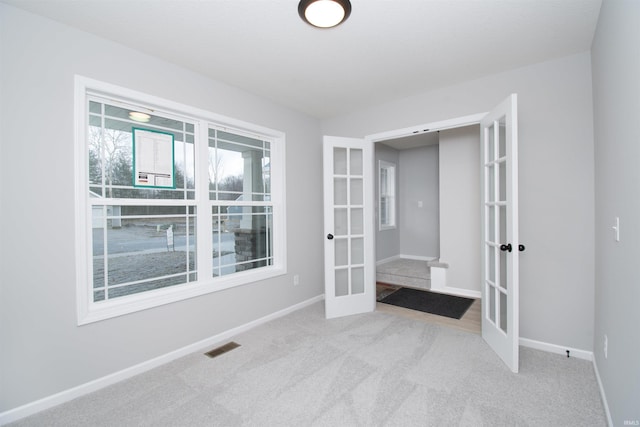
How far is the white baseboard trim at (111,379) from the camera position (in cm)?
182

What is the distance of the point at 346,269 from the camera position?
11.9 feet

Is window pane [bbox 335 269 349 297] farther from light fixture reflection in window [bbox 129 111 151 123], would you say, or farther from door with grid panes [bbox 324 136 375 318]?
light fixture reflection in window [bbox 129 111 151 123]

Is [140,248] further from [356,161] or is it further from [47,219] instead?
[356,161]

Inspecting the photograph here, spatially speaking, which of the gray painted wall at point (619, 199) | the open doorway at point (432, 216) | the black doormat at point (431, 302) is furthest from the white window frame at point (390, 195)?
the gray painted wall at point (619, 199)

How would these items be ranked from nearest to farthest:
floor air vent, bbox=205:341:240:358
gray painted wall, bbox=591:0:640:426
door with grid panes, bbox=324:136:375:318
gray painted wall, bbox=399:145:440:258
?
gray painted wall, bbox=591:0:640:426
floor air vent, bbox=205:341:240:358
door with grid panes, bbox=324:136:375:318
gray painted wall, bbox=399:145:440:258

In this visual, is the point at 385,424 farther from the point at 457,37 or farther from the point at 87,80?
the point at 87,80

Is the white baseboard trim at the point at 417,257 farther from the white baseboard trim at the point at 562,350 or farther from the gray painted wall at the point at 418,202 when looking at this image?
the white baseboard trim at the point at 562,350

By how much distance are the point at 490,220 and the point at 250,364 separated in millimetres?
2518

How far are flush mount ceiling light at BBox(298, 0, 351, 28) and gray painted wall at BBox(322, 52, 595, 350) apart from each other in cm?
184

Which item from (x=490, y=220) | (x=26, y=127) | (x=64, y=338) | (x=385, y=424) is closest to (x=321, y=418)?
(x=385, y=424)

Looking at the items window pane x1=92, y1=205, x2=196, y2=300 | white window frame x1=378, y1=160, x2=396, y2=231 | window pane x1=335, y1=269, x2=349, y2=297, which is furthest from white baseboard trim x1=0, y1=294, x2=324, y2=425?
white window frame x1=378, y1=160, x2=396, y2=231

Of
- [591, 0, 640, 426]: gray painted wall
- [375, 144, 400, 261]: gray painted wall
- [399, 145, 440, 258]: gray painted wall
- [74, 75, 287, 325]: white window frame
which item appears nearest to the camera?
[591, 0, 640, 426]: gray painted wall

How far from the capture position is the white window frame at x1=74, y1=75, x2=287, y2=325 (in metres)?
2.06

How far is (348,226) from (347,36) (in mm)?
2068
